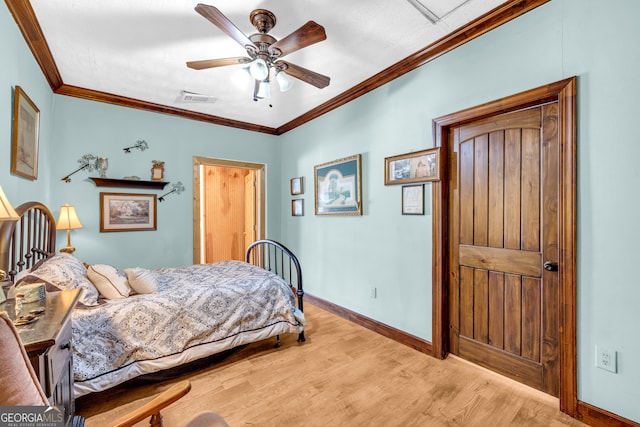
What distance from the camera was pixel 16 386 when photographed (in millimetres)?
661

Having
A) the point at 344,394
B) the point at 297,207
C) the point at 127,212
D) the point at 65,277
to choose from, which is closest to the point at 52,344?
the point at 65,277

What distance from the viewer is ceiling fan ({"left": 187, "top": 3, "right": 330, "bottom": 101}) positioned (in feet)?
5.92

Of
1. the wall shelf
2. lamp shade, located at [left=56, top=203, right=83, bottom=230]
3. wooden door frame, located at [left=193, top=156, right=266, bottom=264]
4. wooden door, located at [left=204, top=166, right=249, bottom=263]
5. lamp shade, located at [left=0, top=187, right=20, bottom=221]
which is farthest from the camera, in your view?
wooden door, located at [left=204, top=166, right=249, bottom=263]

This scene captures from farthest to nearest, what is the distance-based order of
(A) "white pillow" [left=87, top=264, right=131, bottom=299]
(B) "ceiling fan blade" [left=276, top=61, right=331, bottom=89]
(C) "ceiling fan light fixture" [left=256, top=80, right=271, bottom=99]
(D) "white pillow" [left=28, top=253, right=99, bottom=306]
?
(C) "ceiling fan light fixture" [left=256, top=80, right=271, bottom=99], (B) "ceiling fan blade" [left=276, top=61, right=331, bottom=89], (A) "white pillow" [left=87, top=264, right=131, bottom=299], (D) "white pillow" [left=28, top=253, right=99, bottom=306]

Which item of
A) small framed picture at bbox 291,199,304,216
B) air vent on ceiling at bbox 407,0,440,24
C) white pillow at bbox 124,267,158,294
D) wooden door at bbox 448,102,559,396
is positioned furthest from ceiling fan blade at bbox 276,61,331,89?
small framed picture at bbox 291,199,304,216

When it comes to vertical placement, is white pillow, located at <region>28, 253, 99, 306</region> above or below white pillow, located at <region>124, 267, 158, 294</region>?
above

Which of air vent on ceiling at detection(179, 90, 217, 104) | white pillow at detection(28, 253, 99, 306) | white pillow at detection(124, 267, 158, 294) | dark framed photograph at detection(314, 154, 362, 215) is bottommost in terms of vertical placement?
white pillow at detection(124, 267, 158, 294)

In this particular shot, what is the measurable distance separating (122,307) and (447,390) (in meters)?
2.36

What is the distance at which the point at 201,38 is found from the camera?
2.39 m

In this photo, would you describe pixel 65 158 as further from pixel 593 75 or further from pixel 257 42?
pixel 593 75

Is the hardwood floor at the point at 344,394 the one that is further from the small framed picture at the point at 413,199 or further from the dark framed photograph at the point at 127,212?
the dark framed photograph at the point at 127,212

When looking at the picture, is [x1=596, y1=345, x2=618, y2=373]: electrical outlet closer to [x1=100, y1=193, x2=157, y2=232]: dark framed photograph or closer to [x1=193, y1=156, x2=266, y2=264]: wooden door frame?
[x1=193, y1=156, x2=266, y2=264]: wooden door frame

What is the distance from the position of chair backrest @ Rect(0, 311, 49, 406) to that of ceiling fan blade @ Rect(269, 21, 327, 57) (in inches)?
73.8

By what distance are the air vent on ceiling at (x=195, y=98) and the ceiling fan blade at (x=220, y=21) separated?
5.81 ft
